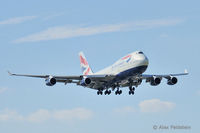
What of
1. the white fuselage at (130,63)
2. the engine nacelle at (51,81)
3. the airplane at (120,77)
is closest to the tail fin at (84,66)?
the airplane at (120,77)

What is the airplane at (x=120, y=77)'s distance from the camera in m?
108

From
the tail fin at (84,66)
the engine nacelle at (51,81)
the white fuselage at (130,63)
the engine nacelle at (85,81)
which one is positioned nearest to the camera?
the white fuselage at (130,63)

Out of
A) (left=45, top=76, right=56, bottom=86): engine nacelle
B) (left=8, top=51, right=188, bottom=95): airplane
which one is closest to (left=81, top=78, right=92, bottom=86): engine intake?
(left=8, top=51, right=188, bottom=95): airplane

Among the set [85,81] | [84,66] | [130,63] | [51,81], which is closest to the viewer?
[130,63]

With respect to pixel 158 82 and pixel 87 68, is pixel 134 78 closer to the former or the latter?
pixel 158 82

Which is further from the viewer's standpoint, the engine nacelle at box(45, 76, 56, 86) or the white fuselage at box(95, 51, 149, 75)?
the engine nacelle at box(45, 76, 56, 86)

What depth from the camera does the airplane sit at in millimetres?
107875

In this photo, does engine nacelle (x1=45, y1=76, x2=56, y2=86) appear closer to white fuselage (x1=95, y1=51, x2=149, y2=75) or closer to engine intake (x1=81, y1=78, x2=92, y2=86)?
engine intake (x1=81, y1=78, x2=92, y2=86)

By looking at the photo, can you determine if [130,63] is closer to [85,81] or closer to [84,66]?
[85,81]

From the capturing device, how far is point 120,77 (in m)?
111

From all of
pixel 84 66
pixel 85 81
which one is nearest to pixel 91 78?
pixel 85 81

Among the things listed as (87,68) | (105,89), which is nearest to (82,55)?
(87,68)

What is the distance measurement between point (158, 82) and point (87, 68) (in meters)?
24.0

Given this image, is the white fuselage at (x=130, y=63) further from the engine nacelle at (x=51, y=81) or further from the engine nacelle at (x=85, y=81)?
the engine nacelle at (x=51, y=81)
